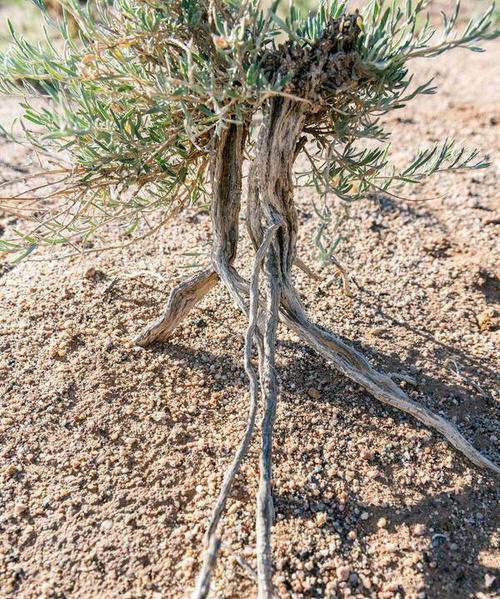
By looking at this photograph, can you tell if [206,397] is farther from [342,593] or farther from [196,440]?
[342,593]

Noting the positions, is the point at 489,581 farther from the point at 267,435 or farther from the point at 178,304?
the point at 178,304

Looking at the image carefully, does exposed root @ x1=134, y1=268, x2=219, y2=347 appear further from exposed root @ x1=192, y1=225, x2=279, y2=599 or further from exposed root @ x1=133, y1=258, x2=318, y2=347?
exposed root @ x1=192, y1=225, x2=279, y2=599

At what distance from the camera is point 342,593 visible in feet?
7.11

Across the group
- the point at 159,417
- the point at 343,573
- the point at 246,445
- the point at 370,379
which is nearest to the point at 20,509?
the point at 159,417

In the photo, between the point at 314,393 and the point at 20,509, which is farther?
the point at 314,393

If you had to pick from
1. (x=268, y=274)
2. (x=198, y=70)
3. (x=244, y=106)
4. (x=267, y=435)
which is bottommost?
(x=267, y=435)

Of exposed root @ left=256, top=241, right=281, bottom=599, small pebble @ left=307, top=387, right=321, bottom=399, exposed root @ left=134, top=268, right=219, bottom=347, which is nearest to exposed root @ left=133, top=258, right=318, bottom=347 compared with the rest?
exposed root @ left=134, top=268, right=219, bottom=347

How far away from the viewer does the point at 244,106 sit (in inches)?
90.0

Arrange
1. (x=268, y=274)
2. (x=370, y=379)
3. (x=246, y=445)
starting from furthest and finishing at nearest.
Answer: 1. (x=370, y=379)
2. (x=268, y=274)
3. (x=246, y=445)

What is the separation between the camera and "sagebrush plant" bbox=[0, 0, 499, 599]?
6.75 ft

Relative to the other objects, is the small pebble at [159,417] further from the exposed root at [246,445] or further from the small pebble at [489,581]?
the small pebble at [489,581]

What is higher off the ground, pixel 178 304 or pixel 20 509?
pixel 178 304

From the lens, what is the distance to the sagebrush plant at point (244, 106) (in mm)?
2059

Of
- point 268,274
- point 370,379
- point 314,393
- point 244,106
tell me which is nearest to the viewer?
point 244,106
